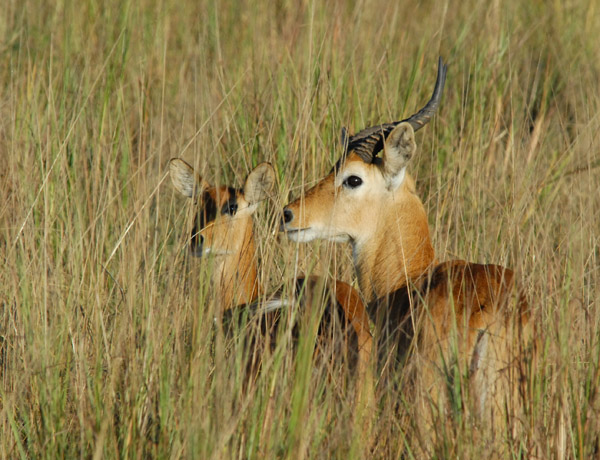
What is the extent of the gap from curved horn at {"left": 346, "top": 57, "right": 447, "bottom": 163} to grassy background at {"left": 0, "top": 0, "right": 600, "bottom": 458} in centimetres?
26

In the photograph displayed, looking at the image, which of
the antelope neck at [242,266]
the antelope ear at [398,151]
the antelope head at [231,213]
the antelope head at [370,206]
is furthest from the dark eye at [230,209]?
the antelope ear at [398,151]

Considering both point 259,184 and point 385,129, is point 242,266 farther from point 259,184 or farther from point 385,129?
point 385,129

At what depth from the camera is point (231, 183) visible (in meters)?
5.50

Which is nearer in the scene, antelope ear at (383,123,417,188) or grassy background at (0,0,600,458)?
grassy background at (0,0,600,458)

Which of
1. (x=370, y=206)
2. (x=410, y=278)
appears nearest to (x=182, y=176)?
(x=370, y=206)

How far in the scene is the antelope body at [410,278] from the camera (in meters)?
3.14

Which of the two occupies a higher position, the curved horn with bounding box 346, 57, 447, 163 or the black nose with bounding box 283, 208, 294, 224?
the curved horn with bounding box 346, 57, 447, 163

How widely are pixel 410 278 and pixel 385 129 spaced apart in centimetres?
85

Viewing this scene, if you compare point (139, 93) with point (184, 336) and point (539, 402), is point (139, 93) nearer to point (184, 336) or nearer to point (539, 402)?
point (184, 336)

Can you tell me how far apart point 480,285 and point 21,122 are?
3021mm

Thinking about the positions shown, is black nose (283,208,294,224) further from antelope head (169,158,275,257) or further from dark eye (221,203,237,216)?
dark eye (221,203,237,216)

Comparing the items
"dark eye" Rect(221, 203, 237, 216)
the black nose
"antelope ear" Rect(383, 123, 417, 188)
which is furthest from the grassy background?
"antelope ear" Rect(383, 123, 417, 188)

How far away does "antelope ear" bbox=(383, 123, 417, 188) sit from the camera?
4.23 metres

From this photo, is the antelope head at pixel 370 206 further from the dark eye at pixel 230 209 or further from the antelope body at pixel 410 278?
the dark eye at pixel 230 209
